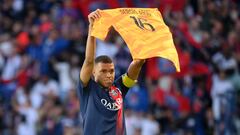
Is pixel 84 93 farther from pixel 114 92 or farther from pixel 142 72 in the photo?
pixel 142 72

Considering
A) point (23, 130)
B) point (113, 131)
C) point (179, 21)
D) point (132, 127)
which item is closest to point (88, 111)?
point (113, 131)

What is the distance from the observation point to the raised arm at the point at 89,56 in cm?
797

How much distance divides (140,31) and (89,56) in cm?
66

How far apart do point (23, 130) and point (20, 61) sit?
1776mm

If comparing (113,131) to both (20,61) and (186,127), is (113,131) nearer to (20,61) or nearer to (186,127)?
(186,127)

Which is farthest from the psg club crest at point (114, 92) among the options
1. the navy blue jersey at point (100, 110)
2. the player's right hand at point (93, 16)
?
the player's right hand at point (93, 16)

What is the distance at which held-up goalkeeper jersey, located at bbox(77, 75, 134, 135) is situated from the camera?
26.4 feet

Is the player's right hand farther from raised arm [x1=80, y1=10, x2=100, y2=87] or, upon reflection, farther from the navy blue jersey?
the navy blue jersey

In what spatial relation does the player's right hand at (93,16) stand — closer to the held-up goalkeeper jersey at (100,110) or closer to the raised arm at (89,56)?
the raised arm at (89,56)

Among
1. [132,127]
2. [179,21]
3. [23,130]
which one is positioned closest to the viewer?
[132,127]

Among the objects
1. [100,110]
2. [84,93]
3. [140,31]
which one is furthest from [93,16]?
[100,110]

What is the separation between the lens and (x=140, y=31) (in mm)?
8297

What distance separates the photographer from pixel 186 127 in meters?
14.8

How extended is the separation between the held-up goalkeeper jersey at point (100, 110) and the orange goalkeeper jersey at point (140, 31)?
0.52 meters
